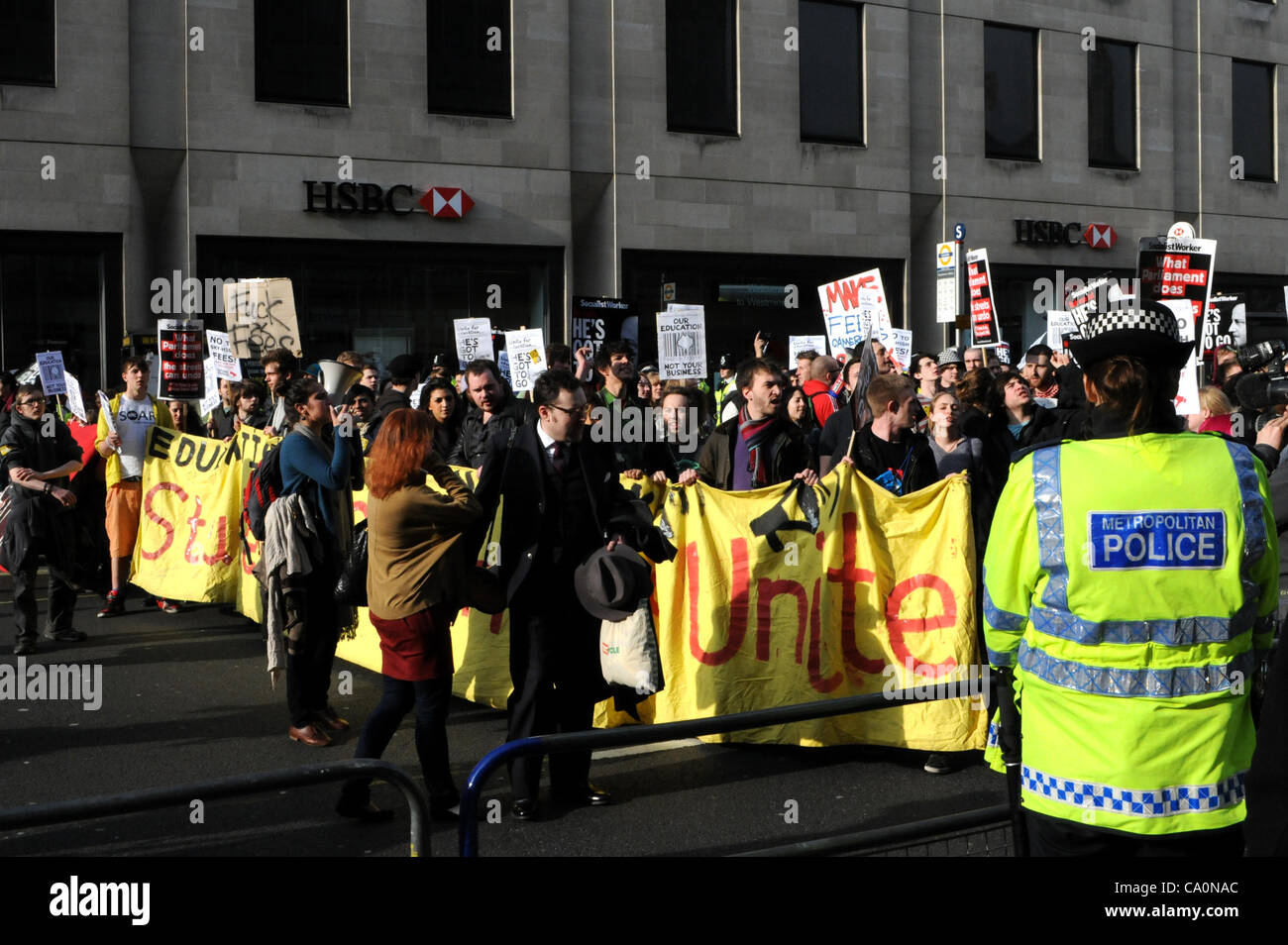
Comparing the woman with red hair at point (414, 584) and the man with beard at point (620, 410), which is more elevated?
the man with beard at point (620, 410)

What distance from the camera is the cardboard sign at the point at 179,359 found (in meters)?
12.6

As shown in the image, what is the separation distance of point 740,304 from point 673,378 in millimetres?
10744

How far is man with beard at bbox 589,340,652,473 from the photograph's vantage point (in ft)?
30.2

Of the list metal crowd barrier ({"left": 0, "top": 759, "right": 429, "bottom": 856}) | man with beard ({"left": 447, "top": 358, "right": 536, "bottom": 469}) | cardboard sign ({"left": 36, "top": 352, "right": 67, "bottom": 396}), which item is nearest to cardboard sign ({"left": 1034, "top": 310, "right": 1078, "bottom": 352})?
man with beard ({"left": 447, "top": 358, "right": 536, "bottom": 469})

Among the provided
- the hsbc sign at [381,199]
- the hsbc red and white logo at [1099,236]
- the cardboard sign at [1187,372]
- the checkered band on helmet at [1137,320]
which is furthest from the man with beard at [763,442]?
the hsbc red and white logo at [1099,236]

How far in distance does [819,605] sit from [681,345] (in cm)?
635

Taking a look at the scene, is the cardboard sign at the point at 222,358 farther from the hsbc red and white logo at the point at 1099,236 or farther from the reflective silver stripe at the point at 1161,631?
the hsbc red and white logo at the point at 1099,236

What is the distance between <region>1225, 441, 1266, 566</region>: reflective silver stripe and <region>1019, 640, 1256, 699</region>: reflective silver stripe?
23 centimetres

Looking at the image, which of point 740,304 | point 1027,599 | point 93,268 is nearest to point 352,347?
point 93,268

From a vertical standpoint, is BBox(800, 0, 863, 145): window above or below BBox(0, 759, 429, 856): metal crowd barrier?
→ above

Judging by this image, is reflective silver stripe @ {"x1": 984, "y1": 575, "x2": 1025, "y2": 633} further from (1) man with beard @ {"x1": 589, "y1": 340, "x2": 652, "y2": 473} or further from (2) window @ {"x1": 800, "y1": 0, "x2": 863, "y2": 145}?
(2) window @ {"x1": 800, "y1": 0, "x2": 863, "y2": 145}

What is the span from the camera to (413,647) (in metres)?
5.93

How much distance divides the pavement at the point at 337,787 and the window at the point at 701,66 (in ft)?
51.3

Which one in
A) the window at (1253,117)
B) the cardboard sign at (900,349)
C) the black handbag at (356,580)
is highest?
the window at (1253,117)
